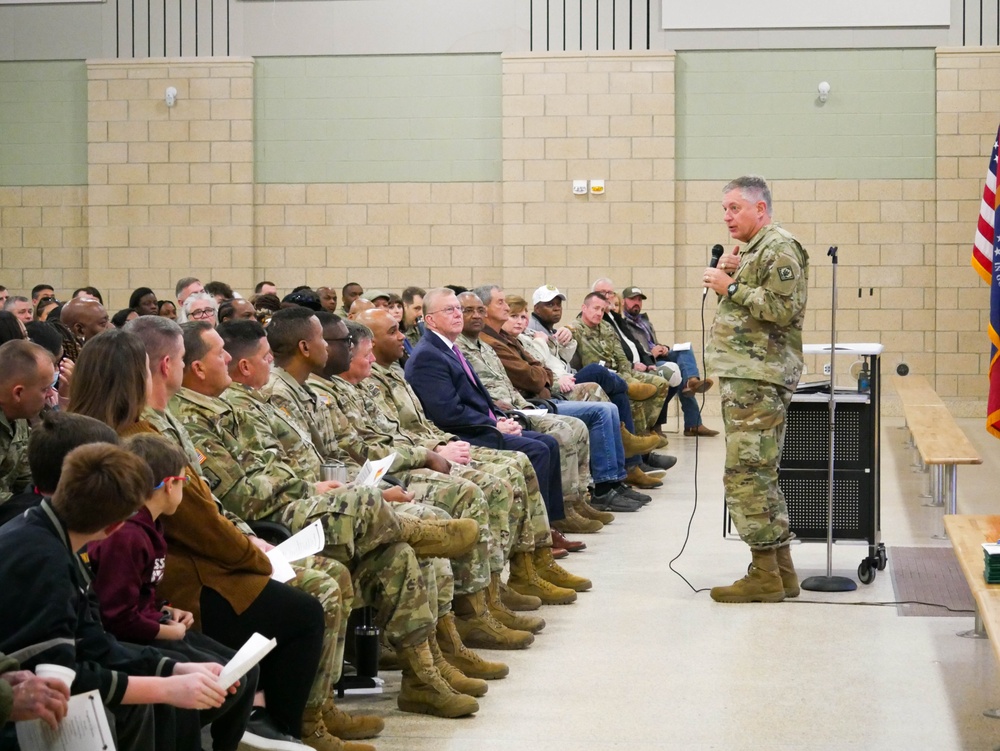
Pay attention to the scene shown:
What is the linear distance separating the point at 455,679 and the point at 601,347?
5.39m

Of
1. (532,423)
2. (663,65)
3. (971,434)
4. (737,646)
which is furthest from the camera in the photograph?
(663,65)

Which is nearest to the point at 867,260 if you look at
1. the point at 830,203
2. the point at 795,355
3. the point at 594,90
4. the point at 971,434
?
the point at 830,203

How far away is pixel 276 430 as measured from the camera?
407 centimetres

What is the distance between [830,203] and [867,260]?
0.65m

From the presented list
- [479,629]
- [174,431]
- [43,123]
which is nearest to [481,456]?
[479,629]

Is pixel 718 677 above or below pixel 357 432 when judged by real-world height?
below

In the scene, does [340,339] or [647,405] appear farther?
[647,405]

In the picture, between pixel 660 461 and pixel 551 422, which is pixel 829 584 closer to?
pixel 551 422

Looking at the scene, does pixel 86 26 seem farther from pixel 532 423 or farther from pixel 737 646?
pixel 737 646

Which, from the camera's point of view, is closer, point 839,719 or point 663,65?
point 839,719

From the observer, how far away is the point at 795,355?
17.6 feet

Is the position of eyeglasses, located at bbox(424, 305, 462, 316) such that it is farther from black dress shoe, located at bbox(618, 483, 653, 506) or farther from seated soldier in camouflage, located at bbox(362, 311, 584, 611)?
black dress shoe, located at bbox(618, 483, 653, 506)

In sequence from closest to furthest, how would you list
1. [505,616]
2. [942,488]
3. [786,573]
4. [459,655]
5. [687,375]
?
[459,655] → [505,616] → [786,573] → [942,488] → [687,375]

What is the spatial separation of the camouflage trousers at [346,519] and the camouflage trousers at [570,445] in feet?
9.86
